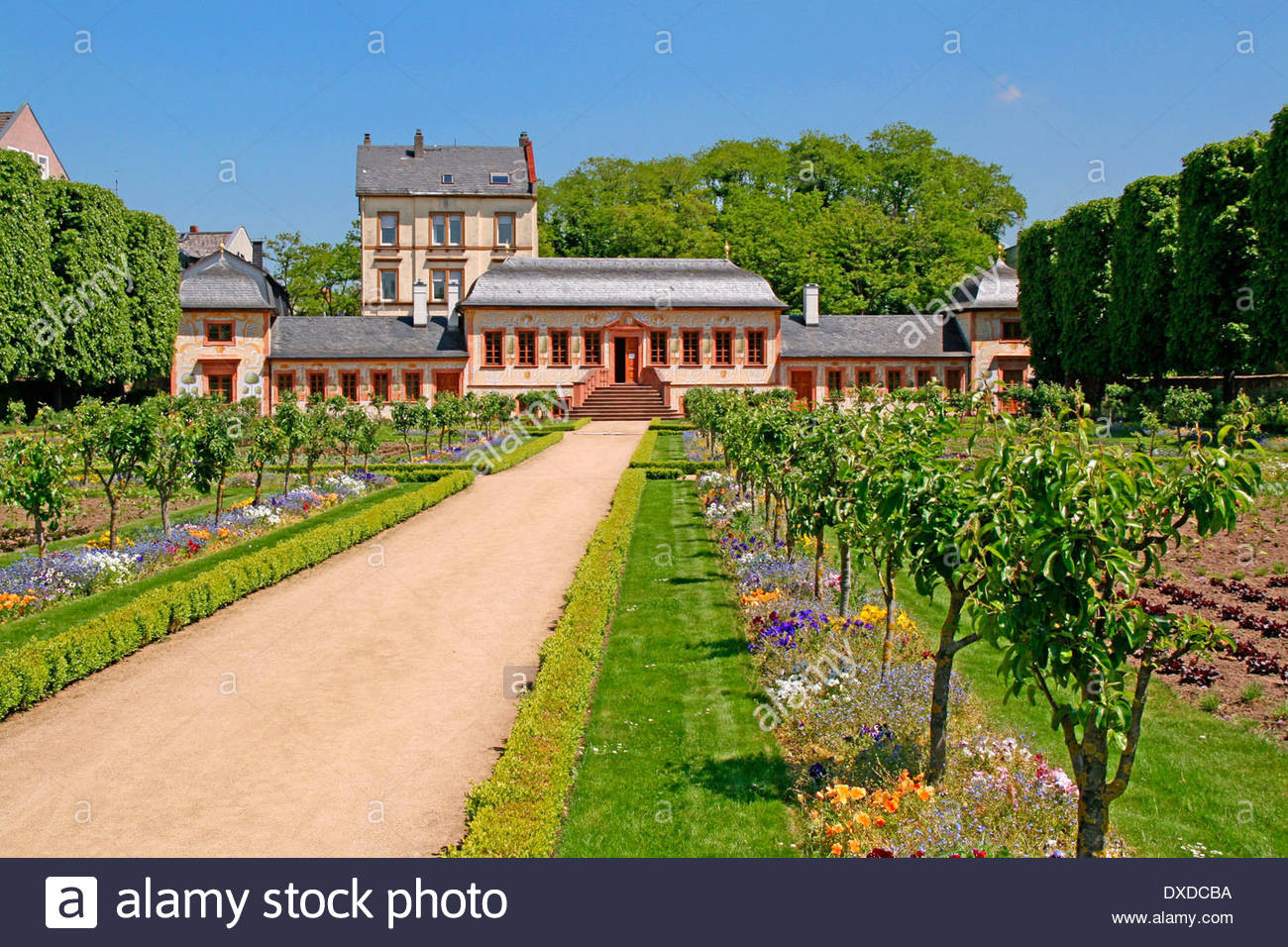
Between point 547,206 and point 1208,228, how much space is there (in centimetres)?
4480

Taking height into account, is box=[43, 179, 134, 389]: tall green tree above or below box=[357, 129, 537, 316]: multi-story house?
below

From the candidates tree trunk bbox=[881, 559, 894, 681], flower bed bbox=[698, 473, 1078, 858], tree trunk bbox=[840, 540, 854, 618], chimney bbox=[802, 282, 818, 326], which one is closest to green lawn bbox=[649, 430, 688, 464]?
chimney bbox=[802, 282, 818, 326]

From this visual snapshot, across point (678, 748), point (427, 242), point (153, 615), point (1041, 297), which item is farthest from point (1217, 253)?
point (427, 242)

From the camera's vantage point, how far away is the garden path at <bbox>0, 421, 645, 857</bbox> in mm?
6691

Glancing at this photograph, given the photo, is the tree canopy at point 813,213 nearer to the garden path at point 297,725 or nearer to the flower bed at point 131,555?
the flower bed at point 131,555

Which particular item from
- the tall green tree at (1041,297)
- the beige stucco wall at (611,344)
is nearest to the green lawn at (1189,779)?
the tall green tree at (1041,297)

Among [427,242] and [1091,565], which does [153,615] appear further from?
[427,242]

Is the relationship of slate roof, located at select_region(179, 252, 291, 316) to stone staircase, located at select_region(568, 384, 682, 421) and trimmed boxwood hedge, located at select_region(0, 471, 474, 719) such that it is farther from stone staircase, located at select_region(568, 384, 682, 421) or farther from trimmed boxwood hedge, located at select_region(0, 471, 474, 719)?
trimmed boxwood hedge, located at select_region(0, 471, 474, 719)

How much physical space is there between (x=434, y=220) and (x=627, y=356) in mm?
18323

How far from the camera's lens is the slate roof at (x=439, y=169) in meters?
56.5

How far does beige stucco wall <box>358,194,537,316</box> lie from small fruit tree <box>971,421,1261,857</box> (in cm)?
5325

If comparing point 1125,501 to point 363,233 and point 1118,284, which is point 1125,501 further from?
point 363,233

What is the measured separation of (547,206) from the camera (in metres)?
67.1
